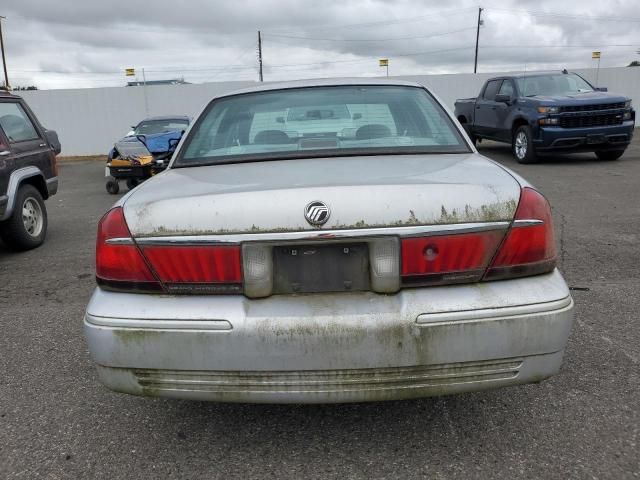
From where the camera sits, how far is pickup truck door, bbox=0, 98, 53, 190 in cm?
593

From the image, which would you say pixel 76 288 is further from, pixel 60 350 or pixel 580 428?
pixel 580 428

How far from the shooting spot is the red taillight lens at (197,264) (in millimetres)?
2066

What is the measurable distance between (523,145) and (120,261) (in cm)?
1134

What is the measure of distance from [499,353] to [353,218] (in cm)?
71

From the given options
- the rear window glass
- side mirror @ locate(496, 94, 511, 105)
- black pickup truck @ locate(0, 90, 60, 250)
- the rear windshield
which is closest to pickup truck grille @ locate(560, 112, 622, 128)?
side mirror @ locate(496, 94, 511, 105)

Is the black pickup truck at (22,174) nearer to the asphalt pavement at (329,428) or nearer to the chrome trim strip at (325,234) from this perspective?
the asphalt pavement at (329,428)

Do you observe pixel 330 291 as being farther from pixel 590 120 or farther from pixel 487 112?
pixel 487 112

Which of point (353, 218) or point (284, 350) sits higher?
point (353, 218)

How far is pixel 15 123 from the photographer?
6.41 metres

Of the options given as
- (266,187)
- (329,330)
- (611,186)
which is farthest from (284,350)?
(611,186)

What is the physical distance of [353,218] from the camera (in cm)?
201

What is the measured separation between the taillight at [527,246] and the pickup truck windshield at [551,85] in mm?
10789

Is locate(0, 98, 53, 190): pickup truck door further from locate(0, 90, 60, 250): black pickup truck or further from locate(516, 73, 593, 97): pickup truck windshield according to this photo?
locate(516, 73, 593, 97): pickup truck windshield

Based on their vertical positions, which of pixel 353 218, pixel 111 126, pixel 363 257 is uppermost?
pixel 353 218
